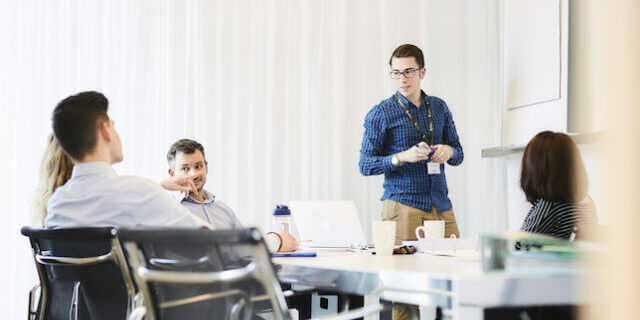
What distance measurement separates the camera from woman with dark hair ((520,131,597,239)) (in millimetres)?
1829

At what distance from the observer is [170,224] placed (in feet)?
5.34

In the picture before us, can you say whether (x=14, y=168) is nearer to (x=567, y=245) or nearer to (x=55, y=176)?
(x=55, y=176)

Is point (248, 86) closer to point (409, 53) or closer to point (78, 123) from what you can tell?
point (409, 53)

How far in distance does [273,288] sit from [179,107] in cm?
311

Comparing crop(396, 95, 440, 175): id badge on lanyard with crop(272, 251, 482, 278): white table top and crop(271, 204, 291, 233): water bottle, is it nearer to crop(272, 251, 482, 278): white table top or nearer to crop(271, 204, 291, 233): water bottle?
crop(271, 204, 291, 233): water bottle

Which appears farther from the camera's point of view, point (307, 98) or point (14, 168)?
point (307, 98)

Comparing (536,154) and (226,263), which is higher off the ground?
(536,154)

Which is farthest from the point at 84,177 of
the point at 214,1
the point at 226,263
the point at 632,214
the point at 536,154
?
the point at 214,1

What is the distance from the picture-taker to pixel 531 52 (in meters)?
3.85

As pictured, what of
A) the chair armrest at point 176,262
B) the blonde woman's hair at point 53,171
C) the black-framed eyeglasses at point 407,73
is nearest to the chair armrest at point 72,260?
the chair armrest at point 176,262

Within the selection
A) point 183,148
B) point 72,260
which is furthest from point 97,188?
point 183,148

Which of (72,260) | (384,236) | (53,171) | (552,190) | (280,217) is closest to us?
(72,260)

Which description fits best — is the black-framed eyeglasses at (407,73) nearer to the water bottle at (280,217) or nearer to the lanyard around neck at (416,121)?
the lanyard around neck at (416,121)

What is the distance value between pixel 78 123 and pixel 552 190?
1.47m
